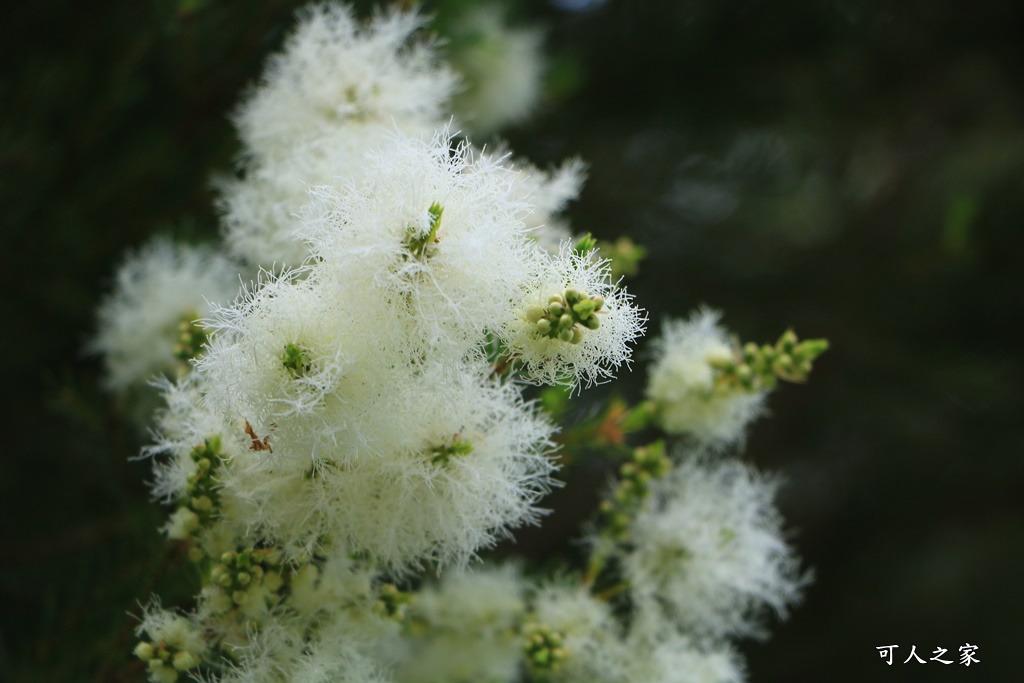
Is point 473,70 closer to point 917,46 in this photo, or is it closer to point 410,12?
point 410,12

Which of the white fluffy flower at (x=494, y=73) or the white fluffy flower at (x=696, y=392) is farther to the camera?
the white fluffy flower at (x=494, y=73)

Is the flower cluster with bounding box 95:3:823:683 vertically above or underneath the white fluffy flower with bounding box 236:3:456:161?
underneath

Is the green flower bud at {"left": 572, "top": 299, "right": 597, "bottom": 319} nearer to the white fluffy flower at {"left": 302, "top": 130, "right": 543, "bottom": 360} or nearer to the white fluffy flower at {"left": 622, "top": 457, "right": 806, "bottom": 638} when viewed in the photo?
the white fluffy flower at {"left": 302, "top": 130, "right": 543, "bottom": 360}

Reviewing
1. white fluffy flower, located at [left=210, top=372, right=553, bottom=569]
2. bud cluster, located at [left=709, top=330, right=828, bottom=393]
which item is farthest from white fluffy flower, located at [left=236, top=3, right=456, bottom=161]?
bud cluster, located at [left=709, top=330, right=828, bottom=393]

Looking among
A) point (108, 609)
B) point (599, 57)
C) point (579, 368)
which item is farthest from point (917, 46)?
point (108, 609)

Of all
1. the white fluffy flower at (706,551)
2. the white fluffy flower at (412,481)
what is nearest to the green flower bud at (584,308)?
the white fluffy flower at (412,481)

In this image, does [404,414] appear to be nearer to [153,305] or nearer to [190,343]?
[190,343]

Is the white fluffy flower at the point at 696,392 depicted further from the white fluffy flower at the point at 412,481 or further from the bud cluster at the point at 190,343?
the bud cluster at the point at 190,343
